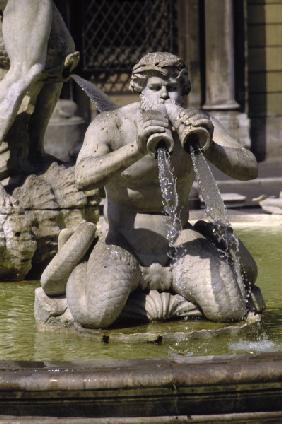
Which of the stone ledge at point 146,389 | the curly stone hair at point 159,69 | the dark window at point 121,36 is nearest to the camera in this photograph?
the stone ledge at point 146,389

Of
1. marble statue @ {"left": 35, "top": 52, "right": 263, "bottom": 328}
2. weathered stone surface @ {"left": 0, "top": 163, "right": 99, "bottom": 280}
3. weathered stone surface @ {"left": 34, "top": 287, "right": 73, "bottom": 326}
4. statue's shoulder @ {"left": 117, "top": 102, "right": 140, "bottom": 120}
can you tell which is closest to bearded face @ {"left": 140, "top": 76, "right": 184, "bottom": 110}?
marble statue @ {"left": 35, "top": 52, "right": 263, "bottom": 328}

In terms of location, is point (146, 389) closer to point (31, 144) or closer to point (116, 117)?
point (116, 117)

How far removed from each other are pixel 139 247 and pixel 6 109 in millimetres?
2303

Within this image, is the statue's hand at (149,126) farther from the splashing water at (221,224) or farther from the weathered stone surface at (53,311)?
the weathered stone surface at (53,311)

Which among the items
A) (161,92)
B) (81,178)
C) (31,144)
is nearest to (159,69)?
(161,92)

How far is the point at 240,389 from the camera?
5730 millimetres

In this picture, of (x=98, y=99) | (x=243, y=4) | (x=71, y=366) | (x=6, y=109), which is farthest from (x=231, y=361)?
(x=243, y=4)

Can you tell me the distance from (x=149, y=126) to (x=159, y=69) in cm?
41

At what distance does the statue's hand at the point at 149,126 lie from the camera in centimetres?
633

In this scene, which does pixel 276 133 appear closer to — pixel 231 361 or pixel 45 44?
pixel 45 44

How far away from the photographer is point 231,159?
664 centimetres

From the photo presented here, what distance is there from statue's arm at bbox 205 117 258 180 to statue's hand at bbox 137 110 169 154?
0.27 m

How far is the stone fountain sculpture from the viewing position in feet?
28.2

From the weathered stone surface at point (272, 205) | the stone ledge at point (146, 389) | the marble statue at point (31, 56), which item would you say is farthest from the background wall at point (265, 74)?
the stone ledge at point (146, 389)
